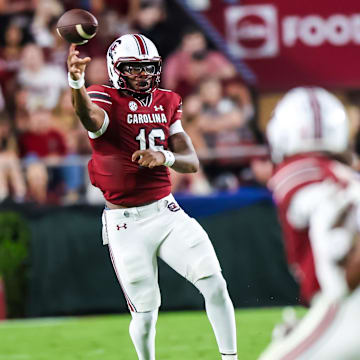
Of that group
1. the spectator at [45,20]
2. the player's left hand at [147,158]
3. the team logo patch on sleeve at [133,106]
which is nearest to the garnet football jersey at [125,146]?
the team logo patch on sleeve at [133,106]

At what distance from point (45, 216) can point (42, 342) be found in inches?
65.9

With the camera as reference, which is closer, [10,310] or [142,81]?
[142,81]

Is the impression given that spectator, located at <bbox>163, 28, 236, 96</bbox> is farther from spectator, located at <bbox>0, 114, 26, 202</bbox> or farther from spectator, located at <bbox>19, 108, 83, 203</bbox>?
spectator, located at <bbox>0, 114, 26, 202</bbox>

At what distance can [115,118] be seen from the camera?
16.7 feet

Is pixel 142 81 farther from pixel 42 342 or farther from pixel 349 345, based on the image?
pixel 42 342

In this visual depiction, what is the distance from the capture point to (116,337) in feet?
25.1

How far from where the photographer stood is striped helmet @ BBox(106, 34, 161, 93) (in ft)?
16.7

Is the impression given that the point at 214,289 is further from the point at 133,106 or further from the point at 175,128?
the point at 133,106

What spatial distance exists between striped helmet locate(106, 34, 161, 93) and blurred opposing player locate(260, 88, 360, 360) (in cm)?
171

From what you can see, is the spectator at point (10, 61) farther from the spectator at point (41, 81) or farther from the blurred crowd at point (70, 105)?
the spectator at point (41, 81)

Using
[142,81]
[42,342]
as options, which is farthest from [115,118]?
[42,342]

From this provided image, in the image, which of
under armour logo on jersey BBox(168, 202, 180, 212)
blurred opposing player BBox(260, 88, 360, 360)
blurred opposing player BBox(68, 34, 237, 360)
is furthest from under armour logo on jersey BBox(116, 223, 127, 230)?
blurred opposing player BBox(260, 88, 360, 360)

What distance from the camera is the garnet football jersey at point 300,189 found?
3.25 metres

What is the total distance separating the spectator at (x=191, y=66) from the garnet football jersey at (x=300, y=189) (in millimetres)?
7167
